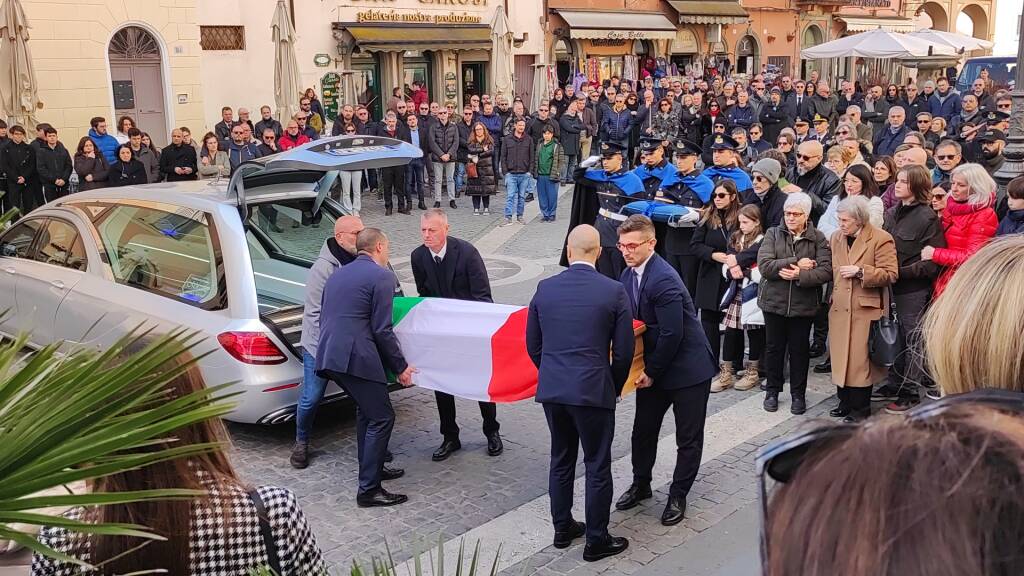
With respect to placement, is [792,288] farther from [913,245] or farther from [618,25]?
[618,25]

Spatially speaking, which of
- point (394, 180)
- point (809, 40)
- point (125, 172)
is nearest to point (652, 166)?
point (394, 180)

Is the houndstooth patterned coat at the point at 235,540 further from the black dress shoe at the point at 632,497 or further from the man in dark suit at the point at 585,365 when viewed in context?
the black dress shoe at the point at 632,497

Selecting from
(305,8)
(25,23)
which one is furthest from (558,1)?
(25,23)

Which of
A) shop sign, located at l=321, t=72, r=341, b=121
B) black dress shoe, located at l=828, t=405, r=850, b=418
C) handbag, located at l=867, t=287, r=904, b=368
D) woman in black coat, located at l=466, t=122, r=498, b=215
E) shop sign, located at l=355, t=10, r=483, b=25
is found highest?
shop sign, located at l=355, t=10, r=483, b=25

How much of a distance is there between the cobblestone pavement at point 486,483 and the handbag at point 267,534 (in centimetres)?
196

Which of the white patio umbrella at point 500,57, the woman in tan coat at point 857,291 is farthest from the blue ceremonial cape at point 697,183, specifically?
the white patio umbrella at point 500,57

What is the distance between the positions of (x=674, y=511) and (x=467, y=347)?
1752 mm

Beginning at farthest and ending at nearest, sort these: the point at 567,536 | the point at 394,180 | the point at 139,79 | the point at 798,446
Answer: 1. the point at 139,79
2. the point at 394,180
3. the point at 567,536
4. the point at 798,446

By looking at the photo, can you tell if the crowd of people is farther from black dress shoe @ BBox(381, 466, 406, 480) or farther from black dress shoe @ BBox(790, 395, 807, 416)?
black dress shoe @ BBox(381, 466, 406, 480)

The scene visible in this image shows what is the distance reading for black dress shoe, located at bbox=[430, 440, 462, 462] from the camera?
6738mm

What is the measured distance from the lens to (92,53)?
19.3 meters

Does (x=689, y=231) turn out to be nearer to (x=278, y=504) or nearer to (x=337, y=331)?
(x=337, y=331)

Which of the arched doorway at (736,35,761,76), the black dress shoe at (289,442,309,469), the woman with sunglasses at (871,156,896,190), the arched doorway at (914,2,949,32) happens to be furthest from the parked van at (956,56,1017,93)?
the arched doorway at (914,2,949,32)

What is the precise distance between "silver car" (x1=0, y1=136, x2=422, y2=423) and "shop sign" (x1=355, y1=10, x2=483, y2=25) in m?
17.6
